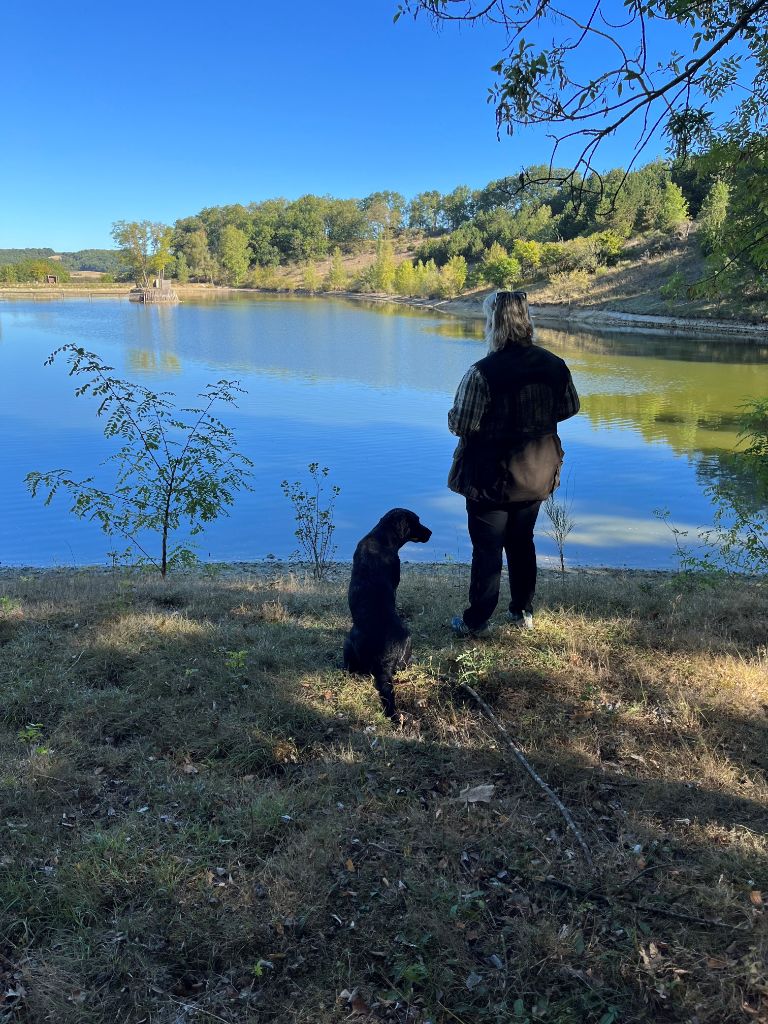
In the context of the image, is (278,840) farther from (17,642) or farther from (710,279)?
(710,279)

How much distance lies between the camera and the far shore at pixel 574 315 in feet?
140

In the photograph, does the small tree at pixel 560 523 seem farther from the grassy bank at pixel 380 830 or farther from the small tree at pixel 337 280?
the small tree at pixel 337 280

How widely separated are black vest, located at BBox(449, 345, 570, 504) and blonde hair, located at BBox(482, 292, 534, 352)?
0.15 ft

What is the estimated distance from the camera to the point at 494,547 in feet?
11.8

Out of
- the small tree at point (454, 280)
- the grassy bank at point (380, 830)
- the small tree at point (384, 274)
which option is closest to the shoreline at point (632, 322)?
the small tree at point (454, 280)

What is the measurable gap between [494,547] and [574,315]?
58814 millimetres

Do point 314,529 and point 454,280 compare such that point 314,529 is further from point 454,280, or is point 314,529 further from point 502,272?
point 454,280

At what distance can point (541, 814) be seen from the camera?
2.47 meters

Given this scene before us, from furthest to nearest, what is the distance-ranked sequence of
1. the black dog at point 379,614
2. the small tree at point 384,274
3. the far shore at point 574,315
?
the small tree at point 384,274, the far shore at point 574,315, the black dog at point 379,614

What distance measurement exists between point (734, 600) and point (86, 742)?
4434 millimetres

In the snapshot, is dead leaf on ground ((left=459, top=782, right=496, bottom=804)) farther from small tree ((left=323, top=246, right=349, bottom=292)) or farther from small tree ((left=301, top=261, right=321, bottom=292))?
small tree ((left=301, top=261, right=321, bottom=292))

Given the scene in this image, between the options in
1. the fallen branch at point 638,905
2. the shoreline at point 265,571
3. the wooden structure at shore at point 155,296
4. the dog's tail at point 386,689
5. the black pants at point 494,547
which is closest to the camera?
the fallen branch at point 638,905

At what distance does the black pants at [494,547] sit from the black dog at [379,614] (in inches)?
17.0

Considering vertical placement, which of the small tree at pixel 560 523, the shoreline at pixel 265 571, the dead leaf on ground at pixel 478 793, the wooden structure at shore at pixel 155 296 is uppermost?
the wooden structure at shore at pixel 155 296
